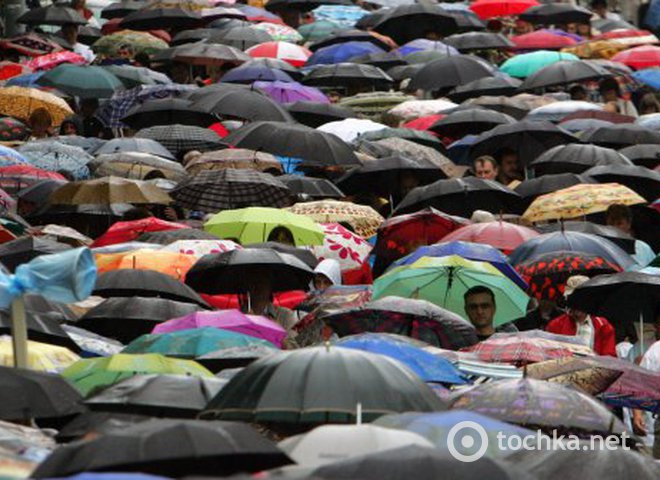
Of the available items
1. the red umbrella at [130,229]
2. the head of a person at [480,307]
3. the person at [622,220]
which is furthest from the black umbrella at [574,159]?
the head of a person at [480,307]

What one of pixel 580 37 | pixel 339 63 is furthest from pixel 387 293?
pixel 580 37

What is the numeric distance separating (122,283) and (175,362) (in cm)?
405

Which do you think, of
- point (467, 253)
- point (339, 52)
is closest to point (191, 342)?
point (467, 253)

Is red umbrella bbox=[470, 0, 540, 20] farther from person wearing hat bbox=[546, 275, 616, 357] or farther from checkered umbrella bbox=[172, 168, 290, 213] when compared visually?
person wearing hat bbox=[546, 275, 616, 357]

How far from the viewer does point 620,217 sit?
840 inches

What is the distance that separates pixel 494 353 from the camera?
51.5ft

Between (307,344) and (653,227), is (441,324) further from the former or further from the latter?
(653,227)

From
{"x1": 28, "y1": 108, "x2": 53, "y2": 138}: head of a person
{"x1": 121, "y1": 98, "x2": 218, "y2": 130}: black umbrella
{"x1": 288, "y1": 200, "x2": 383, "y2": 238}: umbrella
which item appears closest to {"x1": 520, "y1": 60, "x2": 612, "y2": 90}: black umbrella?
{"x1": 121, "y1": 98, "x2": 218, "y2": 130}: black umbrella

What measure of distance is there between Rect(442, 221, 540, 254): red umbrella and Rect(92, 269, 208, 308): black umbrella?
10.1 ft

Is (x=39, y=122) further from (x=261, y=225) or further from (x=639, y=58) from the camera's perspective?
(x=639, y=58)

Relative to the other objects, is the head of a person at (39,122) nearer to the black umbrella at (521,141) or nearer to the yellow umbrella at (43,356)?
the black umbrella at (521,141)

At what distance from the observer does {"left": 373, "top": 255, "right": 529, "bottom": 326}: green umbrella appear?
59.0 feet

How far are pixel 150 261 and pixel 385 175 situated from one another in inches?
232

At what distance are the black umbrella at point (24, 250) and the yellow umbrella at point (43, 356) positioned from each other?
3656 millimetres
